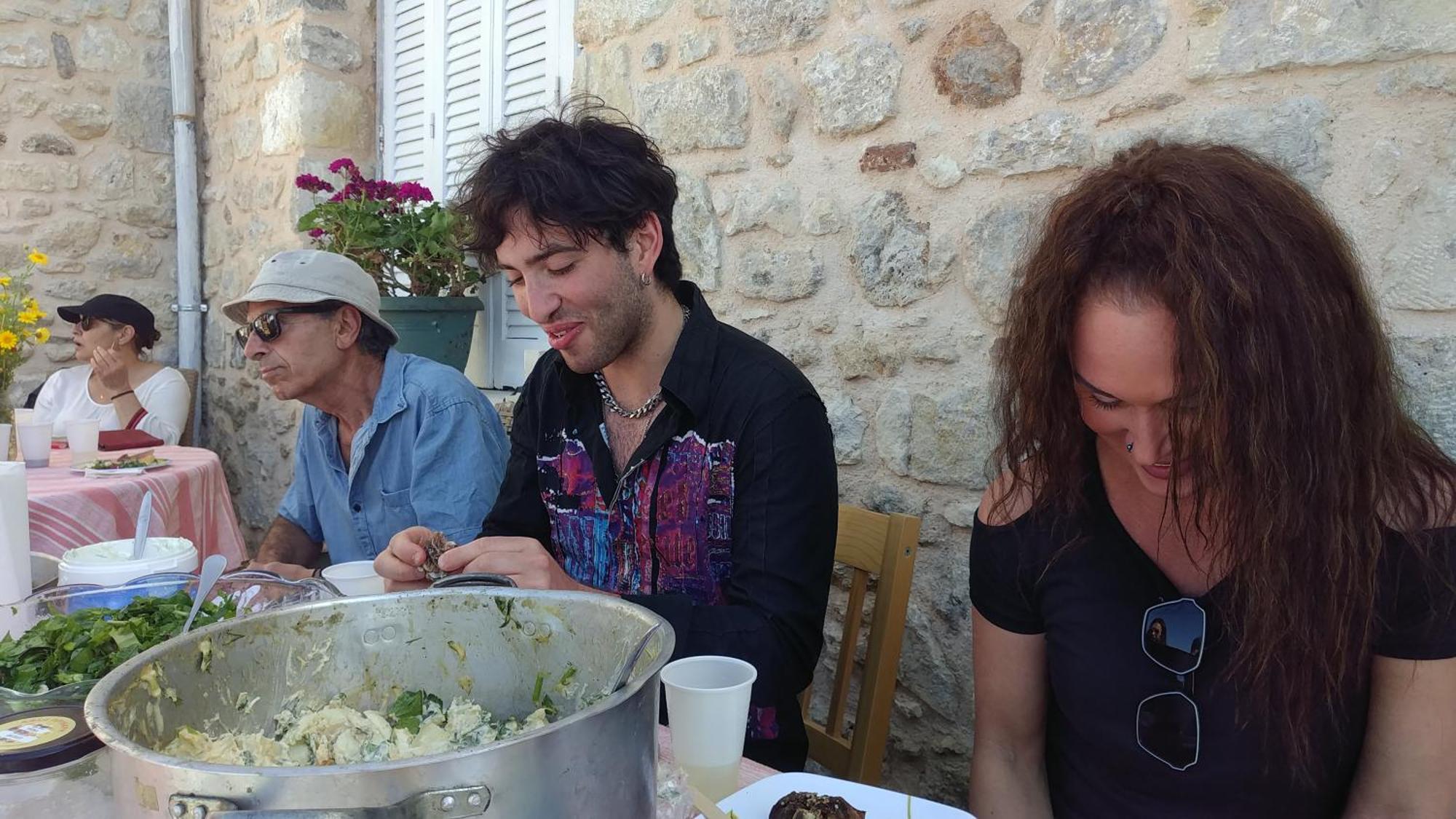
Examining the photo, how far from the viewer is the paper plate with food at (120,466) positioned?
291 cm

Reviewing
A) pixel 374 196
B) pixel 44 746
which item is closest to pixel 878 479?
pixel 44 746

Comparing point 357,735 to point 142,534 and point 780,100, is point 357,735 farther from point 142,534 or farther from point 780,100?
point 780,100

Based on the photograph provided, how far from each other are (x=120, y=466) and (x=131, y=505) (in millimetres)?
390

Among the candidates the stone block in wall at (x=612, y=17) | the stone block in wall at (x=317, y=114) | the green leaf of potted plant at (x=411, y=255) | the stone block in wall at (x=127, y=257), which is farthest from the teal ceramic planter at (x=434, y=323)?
the stone block in wall at (x=127, y=257)

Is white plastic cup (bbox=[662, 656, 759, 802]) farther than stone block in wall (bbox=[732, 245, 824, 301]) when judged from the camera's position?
No

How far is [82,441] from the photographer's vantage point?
315 centimetres

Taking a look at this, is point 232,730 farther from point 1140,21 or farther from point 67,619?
point 1140,21

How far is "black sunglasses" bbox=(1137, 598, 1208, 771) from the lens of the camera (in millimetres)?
1260

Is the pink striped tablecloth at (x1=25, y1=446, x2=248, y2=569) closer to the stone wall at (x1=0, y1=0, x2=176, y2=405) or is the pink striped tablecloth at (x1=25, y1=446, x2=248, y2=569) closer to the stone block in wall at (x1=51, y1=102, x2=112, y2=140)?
the stone wall at (x1=0, y1=0, x2=176, y2=405)

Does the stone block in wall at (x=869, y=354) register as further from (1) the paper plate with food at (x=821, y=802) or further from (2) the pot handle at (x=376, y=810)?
(2) the pot handle at (x=376, y=810)

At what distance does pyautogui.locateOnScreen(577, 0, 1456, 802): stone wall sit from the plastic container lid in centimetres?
164

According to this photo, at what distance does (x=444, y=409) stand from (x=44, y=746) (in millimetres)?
1702

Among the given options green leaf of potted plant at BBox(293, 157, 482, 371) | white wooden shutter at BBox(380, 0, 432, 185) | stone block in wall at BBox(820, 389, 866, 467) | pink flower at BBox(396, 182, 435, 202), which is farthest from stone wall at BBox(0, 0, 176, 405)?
stone block in wall at BBox(820, 389, 866, 467)

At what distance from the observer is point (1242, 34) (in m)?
1.62
